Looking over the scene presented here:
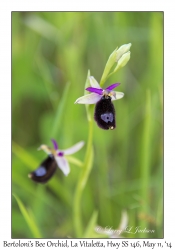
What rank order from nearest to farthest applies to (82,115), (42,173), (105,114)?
1. (105,114)
2. (42,173)
3. (82,115)

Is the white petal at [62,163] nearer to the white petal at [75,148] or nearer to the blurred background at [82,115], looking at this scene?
the white petal at [75,148]

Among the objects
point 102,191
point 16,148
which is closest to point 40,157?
point 16,148

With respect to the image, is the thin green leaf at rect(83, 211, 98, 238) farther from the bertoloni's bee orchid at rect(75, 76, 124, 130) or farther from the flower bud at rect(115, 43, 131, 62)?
the flower bud at rect(115, 43, 131, 62)

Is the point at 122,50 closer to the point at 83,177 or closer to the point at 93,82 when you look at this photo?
the point at 93,82

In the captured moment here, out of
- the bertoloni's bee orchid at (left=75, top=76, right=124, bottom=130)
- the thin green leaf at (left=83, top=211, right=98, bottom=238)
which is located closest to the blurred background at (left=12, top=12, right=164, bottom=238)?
the thin green leaf at (left=83, top=211, right=98, bottom=238)

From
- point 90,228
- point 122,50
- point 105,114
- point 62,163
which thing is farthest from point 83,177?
point 122,50

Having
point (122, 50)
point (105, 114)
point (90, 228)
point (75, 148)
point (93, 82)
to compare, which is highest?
point (122, 50)

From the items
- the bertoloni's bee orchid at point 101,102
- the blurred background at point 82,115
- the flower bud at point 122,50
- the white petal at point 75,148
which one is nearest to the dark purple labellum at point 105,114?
the bertoloni's bee orchid at point 101,102
